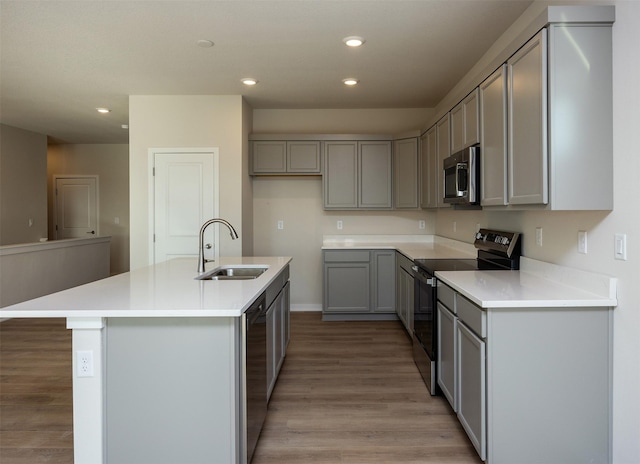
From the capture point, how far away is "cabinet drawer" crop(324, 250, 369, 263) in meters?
5.02

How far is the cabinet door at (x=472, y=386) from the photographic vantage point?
2.02 meters

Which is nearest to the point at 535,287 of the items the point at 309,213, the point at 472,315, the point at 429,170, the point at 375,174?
the point at 472,315

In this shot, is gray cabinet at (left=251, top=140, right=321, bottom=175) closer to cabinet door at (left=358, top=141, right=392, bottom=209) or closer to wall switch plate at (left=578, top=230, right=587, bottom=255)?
cabinet door at (left=358, top=141, right=392, bottom=209)

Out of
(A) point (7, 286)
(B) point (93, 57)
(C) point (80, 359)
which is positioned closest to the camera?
(C) point (80, 359)

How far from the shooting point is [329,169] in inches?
205

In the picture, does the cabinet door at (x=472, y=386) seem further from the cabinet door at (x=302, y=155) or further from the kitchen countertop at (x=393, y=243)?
the cabinet door at (x=302, y=155)

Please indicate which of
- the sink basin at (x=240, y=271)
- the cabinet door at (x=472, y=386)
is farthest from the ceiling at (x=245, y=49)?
the cabinet door at (x=472, y=386)

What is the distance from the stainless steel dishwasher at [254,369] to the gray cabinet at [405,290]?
1.99 metres

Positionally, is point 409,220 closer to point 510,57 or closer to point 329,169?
point 329,169

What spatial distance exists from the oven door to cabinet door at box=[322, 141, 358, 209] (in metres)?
2.04

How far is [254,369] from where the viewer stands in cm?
218

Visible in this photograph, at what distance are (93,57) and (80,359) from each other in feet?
9.47

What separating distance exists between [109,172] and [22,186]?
1614 mm

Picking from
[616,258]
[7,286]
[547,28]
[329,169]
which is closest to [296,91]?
[329,169]
